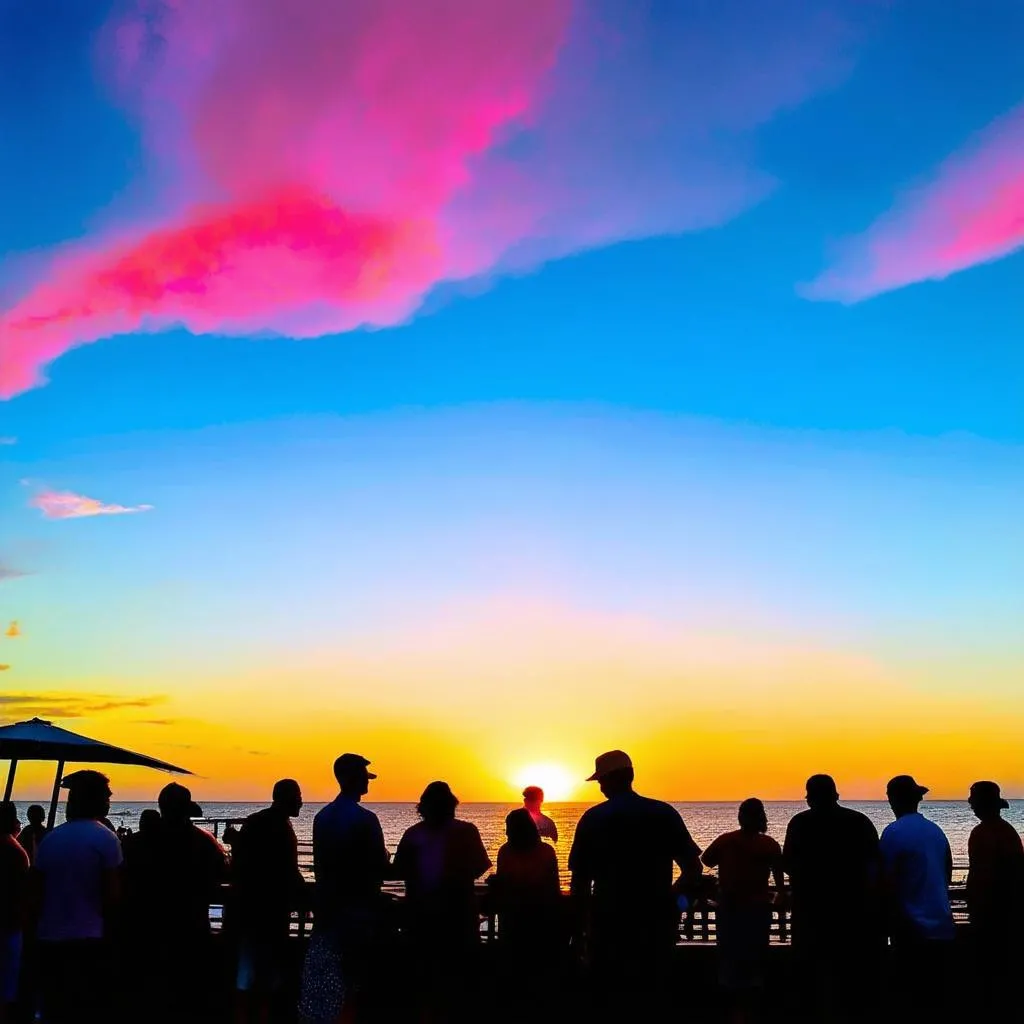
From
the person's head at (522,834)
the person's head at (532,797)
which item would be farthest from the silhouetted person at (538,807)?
the person's head at (522,834)

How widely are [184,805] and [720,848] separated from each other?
3856 millimetres

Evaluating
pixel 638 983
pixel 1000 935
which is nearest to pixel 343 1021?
pixel 638 983

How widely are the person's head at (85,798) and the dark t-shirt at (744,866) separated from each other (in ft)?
13.8

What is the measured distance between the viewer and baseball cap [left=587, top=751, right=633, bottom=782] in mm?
6492

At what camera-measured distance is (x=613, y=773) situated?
648 cm

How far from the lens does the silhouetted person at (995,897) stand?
331 inches

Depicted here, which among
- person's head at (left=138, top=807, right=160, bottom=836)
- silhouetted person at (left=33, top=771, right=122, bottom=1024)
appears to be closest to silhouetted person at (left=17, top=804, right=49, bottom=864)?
person's head at (left=138, top=807, right=160, bottom=836)

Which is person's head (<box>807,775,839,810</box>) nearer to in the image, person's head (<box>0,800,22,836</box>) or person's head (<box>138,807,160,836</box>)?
person's head (<box>138,807,160,836</box>)

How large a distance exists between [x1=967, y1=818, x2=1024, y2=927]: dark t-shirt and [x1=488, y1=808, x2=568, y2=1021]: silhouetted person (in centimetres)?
343

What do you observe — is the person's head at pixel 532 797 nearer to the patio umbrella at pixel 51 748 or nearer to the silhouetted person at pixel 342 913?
the silhouetted person at pixel 342 913

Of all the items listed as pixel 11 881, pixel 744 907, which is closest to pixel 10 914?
pixel 11 881

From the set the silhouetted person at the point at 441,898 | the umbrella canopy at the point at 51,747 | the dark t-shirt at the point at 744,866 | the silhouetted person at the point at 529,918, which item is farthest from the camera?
the umbrella canopy at the point at 51,747

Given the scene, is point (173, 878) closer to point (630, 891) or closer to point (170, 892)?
point (170, 892)

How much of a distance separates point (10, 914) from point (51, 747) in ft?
21.1
